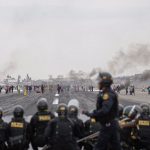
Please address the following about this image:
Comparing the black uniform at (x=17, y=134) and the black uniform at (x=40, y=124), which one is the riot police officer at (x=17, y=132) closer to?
the black uniform at (x=17, y=134)

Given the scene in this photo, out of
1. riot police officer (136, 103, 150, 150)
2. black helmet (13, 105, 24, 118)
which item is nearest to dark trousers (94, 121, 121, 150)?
riot police officer (136, 103, 150, 150)

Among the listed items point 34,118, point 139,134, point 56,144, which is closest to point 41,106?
point 34,118

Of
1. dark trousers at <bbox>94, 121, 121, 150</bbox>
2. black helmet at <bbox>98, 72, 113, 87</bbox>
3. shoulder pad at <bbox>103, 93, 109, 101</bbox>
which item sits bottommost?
dark trousers at <bbox>94, 121, 121, 150</bbox>

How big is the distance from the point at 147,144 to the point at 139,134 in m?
0.36

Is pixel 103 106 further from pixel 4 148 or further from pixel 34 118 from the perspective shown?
pixel 4 148

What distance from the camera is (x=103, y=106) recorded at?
9.44 metres

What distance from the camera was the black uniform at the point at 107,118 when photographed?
372 inches

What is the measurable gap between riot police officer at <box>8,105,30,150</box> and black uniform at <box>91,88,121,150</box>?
7.95ft

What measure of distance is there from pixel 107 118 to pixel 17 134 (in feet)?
9.11

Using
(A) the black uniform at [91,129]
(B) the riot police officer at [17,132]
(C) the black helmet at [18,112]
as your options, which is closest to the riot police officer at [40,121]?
(B) the riot police officer at [17,132]

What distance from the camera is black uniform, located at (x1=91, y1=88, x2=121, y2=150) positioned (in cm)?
946

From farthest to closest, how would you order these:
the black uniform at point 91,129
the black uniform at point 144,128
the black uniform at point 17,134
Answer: the black uniform at point 91,129 < the black uniform at point 144,128 < the black uniform at point 17,134

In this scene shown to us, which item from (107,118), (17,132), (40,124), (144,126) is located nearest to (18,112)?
(17,132)

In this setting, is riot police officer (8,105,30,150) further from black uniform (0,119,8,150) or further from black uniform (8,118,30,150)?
black uniform (0,119,8,150)
